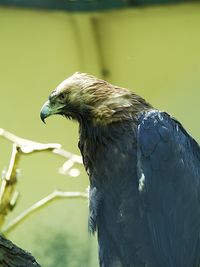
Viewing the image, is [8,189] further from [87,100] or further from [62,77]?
[62,77]

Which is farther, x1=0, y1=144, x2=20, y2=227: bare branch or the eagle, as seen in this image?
x1=0, y1=144, x2=20, y2=227: bare branch

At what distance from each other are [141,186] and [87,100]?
59cm

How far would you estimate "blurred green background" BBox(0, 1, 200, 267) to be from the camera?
30.2ft

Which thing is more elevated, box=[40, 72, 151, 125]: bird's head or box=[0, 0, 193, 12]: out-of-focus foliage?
box=[0, 0, 193, 12]: out-of-focus foliage

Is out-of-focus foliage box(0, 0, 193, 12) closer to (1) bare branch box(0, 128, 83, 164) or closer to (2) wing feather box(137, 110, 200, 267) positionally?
(1) bare branch box(0, 128, 83, 164)

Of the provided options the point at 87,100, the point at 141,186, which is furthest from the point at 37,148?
the point at 141,186

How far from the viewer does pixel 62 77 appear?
935 centimetres

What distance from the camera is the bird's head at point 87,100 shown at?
6934 millimetres

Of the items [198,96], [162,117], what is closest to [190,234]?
[162,117]

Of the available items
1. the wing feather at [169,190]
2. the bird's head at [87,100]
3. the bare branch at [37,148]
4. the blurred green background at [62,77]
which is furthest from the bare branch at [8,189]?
the blurred green background at [62,77]

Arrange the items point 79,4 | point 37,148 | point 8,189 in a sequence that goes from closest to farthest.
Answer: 1. point 37,148
2. point 8,189
3. point 79,4

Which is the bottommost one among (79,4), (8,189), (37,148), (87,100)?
(8,189)

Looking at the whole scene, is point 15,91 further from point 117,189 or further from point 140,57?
point 117,189

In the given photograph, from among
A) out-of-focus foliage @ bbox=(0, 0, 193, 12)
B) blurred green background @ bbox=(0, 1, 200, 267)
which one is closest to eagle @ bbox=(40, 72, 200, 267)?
out-of-focus foliage @ bbox=(0, 0, 193, 12)
